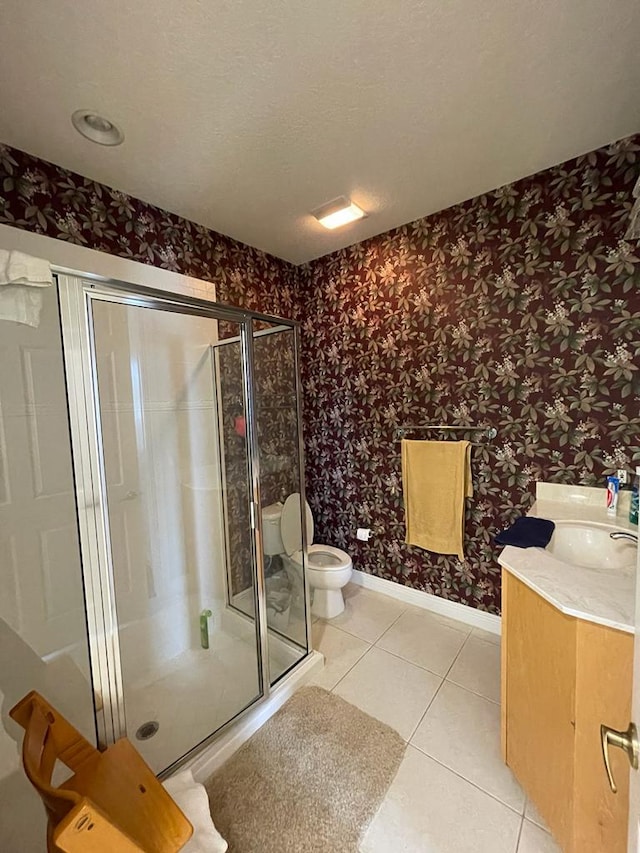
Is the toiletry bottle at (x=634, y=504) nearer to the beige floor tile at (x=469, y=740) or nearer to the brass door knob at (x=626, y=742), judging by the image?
the beige floor tile at (x=469, y=740)

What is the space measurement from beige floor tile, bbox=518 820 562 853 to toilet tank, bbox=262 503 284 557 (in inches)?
54.8

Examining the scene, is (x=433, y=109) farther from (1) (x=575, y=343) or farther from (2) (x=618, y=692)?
(2) (x=618, y=692)

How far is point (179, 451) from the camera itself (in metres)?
2.10

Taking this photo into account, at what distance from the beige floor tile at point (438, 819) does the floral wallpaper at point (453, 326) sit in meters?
1.03

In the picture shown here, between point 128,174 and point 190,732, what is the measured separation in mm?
2591

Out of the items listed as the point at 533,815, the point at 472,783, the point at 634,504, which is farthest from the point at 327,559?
the point at 634,504

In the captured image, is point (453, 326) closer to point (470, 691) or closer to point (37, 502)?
point (470, 691)

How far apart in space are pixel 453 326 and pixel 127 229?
191 centimetres

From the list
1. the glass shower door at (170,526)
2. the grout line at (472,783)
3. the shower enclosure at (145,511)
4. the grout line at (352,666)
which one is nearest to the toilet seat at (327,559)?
the shower enclosure at (145,511)

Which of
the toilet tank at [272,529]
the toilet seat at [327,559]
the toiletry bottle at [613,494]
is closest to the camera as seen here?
the toiletry bottle at [613,494]

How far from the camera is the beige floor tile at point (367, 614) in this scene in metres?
2.21

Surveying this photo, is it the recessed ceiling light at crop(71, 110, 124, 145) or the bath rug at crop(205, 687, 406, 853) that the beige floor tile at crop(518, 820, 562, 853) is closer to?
the bath rug at crop(205, 687, 406, 853)

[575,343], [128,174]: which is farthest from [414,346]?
[128,174]

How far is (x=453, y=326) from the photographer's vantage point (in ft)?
6.93
